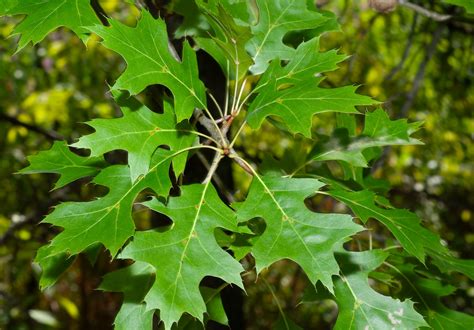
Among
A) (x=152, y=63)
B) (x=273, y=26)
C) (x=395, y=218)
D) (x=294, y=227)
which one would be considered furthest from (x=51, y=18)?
(x=395, y=218)

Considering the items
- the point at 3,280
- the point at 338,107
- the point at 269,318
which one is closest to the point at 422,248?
the point at 338,107

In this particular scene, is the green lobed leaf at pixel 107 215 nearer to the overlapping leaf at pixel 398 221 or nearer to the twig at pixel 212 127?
the twig at pixel 212 127

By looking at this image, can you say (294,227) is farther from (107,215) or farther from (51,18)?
(51,18)

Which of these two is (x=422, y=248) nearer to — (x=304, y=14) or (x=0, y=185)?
(x=304, y=14)

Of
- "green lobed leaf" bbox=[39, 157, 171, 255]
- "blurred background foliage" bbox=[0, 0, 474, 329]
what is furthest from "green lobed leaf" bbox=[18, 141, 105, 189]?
"blurred background foliage" bbox=[0, 0, 474, 329]

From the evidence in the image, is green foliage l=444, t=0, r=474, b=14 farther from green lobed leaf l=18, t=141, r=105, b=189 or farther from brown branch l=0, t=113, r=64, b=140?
brown branch l=0, t=113, r=64, b=140

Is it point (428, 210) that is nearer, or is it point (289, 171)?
point (289, 171)

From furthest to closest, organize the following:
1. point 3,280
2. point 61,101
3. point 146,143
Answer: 1. point 3,280
2. point 61,101
3. point 146,143
